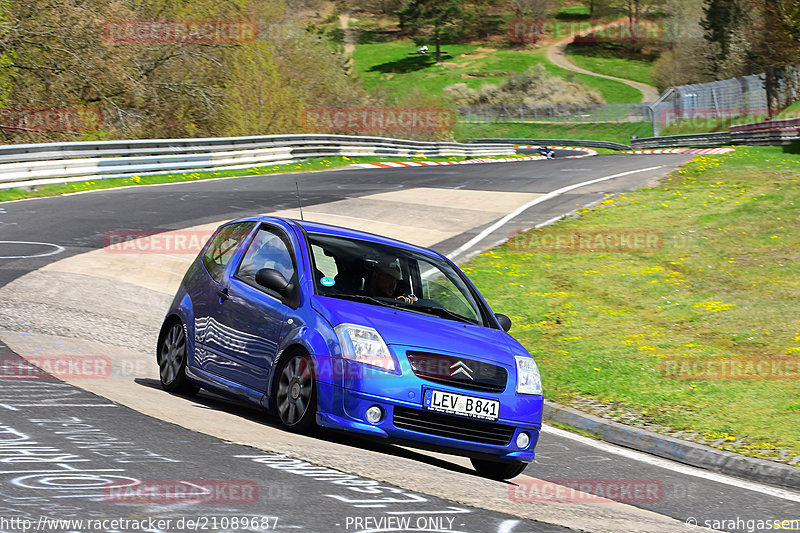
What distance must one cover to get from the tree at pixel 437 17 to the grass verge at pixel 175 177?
96014 millimetres

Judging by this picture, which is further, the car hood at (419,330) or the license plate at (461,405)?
the car hood at (419,330)

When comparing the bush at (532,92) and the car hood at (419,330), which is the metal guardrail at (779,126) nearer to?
the car hood at (419,330)

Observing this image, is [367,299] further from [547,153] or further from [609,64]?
[609,64]

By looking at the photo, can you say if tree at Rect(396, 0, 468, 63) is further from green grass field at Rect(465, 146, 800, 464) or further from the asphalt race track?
the asphalt race track

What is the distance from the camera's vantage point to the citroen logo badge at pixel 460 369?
22.7 feet

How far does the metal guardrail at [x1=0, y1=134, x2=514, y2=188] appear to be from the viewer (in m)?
23.2

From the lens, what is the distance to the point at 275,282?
7.51m

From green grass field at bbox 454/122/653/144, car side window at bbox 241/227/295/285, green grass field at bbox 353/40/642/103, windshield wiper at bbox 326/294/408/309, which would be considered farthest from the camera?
green grass field at bbox 353/40/642/103

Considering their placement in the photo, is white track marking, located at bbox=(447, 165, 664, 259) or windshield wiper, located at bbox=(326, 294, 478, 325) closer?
windshield wiper, located at bbox=(326, 294, 478, 325)

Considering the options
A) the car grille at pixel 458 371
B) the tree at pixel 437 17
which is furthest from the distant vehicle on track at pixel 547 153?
the tree at pixel 437 17

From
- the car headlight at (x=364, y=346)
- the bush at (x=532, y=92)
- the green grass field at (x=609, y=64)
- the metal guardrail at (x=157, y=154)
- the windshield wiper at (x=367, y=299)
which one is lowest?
the car headlight at (x=364, y=346)

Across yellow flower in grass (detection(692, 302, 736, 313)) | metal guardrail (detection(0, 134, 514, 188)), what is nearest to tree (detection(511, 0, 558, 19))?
metal guardrail (detection(0, 134, 514, 188))

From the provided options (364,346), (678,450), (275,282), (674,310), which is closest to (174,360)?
(275,282)

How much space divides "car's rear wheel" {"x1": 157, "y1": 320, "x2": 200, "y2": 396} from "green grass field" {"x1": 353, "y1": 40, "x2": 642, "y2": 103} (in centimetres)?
10609
